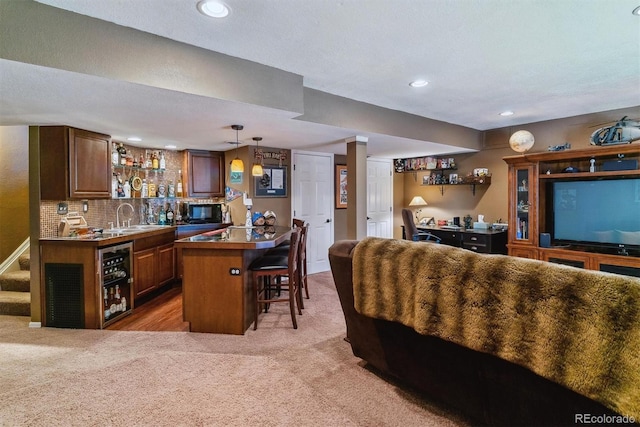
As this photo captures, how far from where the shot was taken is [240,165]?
3879mm

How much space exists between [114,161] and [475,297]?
4.71 metres

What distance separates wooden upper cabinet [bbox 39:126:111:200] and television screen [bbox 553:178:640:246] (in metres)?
5.87

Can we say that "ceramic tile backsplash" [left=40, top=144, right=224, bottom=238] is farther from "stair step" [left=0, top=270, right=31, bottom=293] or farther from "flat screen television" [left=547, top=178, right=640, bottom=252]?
"flat screen television" [left=547, top=178, right=640, bottom=252]

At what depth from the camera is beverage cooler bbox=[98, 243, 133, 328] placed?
3346mm

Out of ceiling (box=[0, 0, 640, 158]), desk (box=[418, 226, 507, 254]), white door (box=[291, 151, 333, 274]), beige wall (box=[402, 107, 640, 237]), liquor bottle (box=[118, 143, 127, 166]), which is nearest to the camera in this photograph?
ceiling (box=[0, 0, 640, 158])

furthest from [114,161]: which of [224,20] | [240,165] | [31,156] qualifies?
[224,20]

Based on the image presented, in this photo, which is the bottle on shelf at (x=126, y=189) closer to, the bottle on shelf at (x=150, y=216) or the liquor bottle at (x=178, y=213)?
the bottle on shelf at (x=150, y=216)

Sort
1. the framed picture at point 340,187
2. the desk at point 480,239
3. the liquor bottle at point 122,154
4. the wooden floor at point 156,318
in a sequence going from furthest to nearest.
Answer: the framed picture at point 340,187 < the desk at point 480,239 < the liquor bottle at point 122,154 < the wooden floor at point 156,318

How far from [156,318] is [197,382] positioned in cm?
163

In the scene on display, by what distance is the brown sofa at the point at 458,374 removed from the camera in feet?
4.65

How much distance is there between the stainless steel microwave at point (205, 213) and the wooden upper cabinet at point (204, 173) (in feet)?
0.82

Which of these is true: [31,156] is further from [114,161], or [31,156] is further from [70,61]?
[70,61]

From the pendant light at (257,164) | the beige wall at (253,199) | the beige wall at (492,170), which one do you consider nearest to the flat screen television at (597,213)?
the beige wall at (492,170)

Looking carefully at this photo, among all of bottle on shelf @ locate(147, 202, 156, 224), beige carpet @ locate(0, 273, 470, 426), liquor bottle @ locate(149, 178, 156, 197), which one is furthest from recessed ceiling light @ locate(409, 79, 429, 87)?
bottle on shelf @ locate(147, 202, 156, 224)
